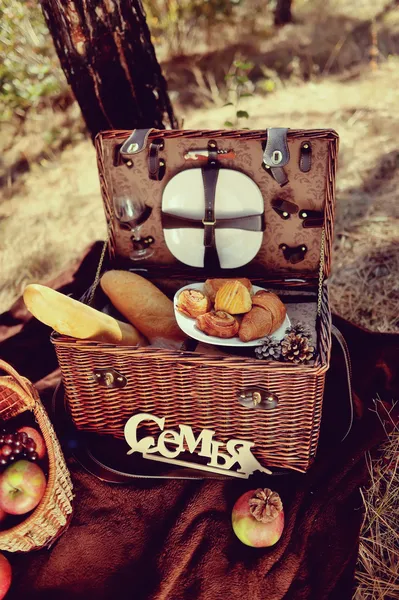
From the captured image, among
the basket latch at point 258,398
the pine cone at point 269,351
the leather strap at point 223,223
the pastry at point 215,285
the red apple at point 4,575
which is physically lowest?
the red apple at point 4,575

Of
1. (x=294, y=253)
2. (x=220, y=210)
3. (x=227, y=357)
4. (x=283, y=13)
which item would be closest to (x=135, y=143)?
(x=220, y=210)

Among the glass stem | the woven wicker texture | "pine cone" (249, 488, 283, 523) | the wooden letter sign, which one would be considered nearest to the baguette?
the woven wicker texture

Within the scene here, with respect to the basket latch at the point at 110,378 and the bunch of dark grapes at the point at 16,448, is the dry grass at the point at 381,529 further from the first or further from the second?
the bunch of dark grapes at the point at 16,448

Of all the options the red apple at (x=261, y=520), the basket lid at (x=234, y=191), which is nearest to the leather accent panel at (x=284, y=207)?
the basket lid at (x=234, y=191)

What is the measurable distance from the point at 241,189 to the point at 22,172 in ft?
7.57

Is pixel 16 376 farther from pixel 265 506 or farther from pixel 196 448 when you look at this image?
pixel 265 506

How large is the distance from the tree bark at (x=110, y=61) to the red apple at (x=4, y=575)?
5.07 feet

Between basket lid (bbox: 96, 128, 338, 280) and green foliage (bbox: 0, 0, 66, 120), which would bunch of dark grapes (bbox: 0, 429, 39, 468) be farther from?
green foliage (bbox: 0, 0, 66, 120)

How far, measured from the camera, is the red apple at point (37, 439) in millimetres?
1361

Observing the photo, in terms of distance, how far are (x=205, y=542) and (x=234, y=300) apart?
2.24ft

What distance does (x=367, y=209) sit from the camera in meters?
2.57

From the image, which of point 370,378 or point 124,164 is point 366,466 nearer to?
point 370,378

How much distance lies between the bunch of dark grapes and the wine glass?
0.75 meters

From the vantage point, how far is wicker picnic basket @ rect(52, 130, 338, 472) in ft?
4.34
